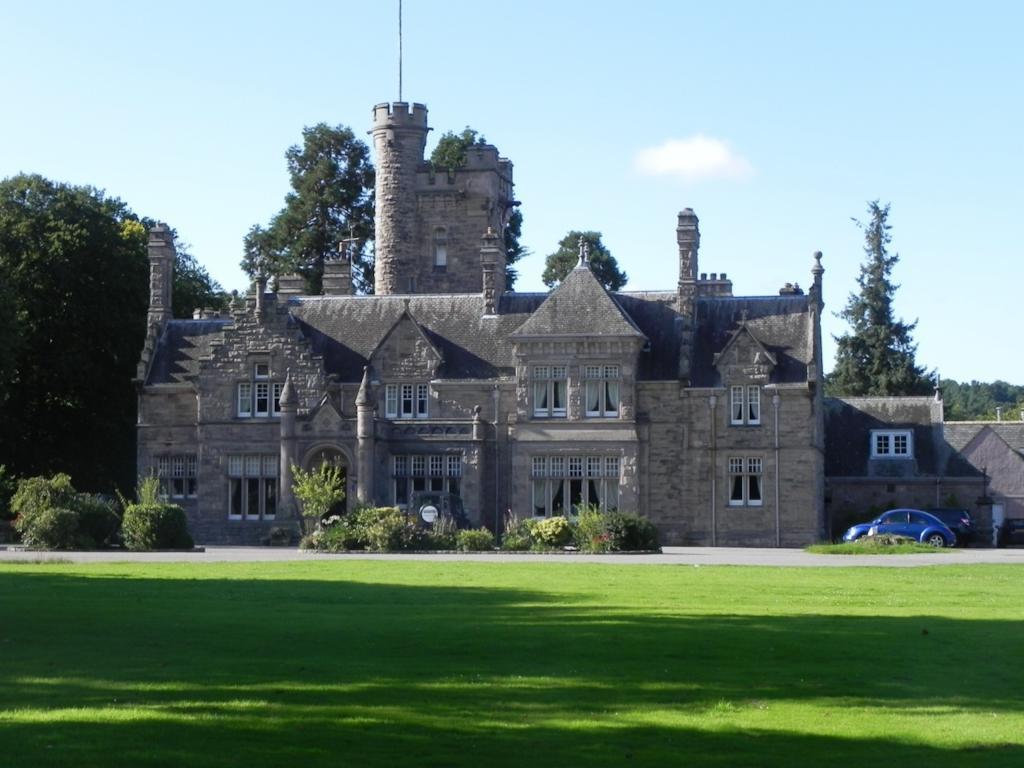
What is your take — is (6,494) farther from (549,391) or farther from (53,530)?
(549,391)

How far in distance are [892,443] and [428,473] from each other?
17.8 meters

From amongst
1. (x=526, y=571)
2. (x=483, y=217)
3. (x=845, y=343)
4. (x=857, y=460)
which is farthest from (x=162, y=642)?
(x=845, y=343)

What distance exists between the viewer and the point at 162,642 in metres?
18.7

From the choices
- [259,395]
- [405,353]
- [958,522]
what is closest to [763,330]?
[958,522]

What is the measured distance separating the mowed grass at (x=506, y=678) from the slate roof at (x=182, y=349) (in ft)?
114

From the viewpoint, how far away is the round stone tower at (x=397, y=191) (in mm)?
71250

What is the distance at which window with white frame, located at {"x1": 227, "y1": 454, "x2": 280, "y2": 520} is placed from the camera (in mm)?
→ 60125

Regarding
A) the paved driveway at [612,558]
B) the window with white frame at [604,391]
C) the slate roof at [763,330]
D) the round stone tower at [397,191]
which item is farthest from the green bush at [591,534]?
the round stone tower at [397,191]

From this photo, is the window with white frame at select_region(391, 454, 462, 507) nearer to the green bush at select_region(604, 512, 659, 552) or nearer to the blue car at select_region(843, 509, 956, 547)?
the green bush at select_region(604, 512, 659, 552)

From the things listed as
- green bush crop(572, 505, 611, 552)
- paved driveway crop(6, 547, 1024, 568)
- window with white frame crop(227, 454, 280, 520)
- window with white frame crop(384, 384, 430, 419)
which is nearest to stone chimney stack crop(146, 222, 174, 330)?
window with white frame crop(227, 454, 280, 520)

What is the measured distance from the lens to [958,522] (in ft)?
194

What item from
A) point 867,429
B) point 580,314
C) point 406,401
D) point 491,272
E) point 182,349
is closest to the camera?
point 580,314

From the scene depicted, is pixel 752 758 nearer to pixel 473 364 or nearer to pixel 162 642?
pixel 162 642

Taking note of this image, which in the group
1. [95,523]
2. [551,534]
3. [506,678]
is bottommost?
[506,678]
